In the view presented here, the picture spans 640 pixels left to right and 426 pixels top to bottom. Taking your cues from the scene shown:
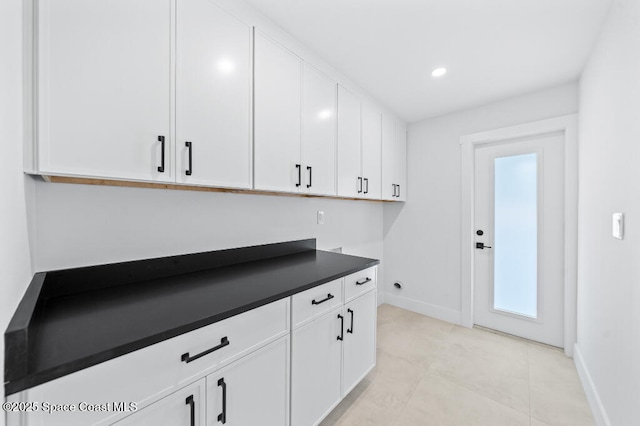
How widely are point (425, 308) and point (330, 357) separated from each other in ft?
6.65

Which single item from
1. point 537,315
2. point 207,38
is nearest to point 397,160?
point 537,315

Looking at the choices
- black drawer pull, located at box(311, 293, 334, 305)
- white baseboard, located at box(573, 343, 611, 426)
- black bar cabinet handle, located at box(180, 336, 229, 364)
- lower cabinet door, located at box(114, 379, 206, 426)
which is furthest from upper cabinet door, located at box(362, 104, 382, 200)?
white baseboard, located at box(573, 343, 611, 426)

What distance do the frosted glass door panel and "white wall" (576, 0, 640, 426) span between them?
20.0 inches

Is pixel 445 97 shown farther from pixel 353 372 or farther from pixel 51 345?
pixel 51 345

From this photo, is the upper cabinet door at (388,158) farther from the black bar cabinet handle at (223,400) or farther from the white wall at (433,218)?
the black bar cabinet handle at (223,400)

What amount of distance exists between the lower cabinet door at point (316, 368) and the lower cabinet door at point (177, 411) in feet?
1.54

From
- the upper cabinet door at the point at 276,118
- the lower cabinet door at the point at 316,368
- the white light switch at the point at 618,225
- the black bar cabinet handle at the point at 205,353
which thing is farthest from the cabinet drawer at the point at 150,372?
the white light switch at the point at 618,225

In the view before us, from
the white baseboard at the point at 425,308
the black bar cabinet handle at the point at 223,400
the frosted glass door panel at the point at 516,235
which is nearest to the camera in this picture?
the black bar cabinet handle at the point at 223,400

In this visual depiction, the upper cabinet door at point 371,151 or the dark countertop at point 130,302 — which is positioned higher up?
the upper cabinet door at point 371,151

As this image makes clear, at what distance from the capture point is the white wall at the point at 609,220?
112 cm

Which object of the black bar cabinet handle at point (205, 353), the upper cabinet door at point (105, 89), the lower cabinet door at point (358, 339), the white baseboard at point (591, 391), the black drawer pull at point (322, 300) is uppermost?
the upper cabinet door at point (105, 89)

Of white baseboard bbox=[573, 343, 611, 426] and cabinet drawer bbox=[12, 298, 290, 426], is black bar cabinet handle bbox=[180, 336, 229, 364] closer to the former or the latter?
cabinet drawer bbox=[12, 298, 290, 426]

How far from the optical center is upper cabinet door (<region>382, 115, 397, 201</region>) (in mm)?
2759

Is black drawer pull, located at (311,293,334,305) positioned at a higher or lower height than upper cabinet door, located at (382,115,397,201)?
lower
